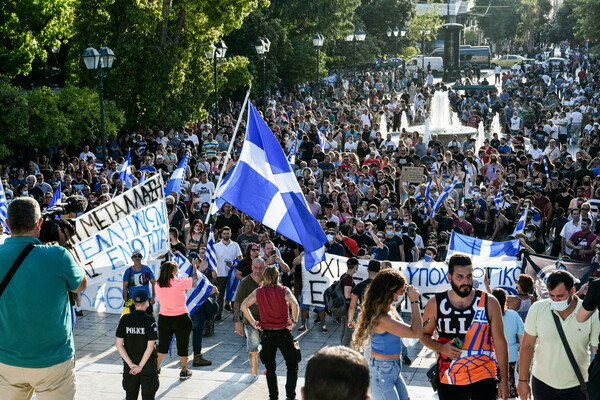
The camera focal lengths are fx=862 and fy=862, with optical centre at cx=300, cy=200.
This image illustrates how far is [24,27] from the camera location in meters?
24.3

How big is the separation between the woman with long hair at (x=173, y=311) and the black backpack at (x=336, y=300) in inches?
77.7

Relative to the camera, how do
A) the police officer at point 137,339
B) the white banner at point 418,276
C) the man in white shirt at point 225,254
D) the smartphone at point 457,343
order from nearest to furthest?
the smartphone at point 457,343
the police officer at point 137,339
the white banner at point 418,276
the man in white shirt at point 225,254

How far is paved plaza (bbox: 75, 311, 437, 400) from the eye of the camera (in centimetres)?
908

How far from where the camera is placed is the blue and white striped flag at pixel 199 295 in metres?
11.4

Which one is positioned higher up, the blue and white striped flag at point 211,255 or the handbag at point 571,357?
the handbag at point 571,357

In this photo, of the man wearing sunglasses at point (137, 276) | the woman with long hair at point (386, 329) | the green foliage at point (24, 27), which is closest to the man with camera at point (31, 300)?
the woman with long hair at point (386, 329)

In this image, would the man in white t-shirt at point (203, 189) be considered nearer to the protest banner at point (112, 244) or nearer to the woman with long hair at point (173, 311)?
the protest banner at point (112, 244)

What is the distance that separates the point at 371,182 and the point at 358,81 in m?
35.8

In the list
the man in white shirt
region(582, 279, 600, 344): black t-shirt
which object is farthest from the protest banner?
region(582, 279, 600, 344): black t-shirt

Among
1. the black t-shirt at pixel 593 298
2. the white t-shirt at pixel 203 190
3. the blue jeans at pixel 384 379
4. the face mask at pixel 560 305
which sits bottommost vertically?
the white t-shirt at pixel 203 190

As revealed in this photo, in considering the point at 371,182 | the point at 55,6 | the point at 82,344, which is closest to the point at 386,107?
the point at 55,6

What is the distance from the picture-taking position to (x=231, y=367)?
11125 millimetres

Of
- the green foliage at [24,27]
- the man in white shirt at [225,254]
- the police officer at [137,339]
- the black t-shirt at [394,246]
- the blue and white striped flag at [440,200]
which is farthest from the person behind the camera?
the green foliage at [24,27]

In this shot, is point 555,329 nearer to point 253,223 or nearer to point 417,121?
point 253,223
